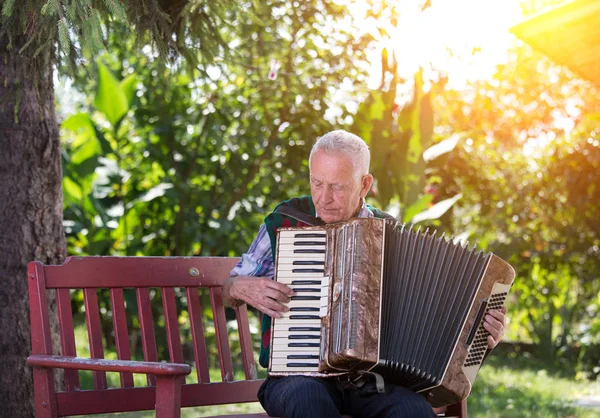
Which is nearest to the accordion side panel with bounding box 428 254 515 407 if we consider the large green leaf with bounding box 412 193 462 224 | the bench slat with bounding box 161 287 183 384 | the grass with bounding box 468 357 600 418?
the bench slat with bounding box 161 287 183 384

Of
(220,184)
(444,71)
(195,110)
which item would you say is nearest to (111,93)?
(195,110)

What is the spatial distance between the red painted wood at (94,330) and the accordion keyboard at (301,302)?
617 millimetres

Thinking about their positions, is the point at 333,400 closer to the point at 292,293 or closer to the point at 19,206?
the point at 292,293

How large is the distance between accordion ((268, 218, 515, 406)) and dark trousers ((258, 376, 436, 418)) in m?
0.05

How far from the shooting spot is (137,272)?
10.6 feet

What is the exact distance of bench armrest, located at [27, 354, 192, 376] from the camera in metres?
2.52

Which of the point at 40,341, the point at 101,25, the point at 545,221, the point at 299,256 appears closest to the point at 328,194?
the point at 299,256

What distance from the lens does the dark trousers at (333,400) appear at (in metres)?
2.85

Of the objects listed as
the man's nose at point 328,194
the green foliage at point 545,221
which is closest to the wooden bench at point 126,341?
the man's nose at point 328,194

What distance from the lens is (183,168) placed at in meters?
7.72

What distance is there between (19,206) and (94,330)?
2.55 ft

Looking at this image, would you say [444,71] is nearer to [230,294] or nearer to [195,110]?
[195,110]

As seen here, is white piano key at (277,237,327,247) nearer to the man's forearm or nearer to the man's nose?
the man's nose

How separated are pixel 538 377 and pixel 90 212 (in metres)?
4.29
